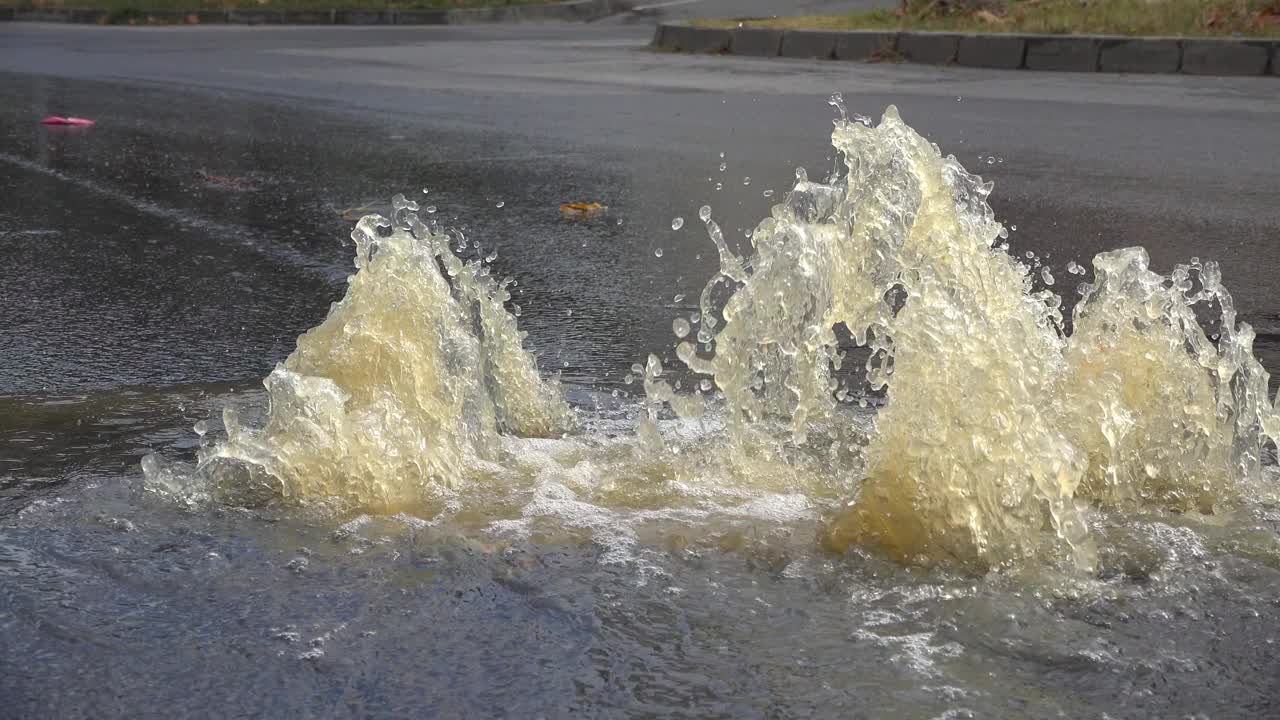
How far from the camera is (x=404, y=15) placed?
2234 centimetres

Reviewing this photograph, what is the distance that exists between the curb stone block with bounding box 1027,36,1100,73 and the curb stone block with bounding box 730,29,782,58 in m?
2.79

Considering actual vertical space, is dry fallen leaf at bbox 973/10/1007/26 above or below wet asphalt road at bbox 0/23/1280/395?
above

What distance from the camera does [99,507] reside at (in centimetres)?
337

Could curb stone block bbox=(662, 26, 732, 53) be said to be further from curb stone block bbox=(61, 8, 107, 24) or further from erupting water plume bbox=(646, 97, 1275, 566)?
erupting water plume bbox=(646, 97, 1275, 566)

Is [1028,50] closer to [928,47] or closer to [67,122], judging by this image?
[928,47]

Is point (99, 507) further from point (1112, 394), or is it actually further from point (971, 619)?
point (1112, 394)

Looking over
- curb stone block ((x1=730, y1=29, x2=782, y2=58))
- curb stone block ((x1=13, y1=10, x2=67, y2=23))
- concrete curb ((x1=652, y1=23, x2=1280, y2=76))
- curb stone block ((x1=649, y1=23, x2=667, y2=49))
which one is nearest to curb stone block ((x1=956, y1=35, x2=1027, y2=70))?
concrete curb ((x1=652, y1=23, x2=1280, y2=76))

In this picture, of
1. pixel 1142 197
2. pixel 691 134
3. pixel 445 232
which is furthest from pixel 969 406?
pixel 691 134

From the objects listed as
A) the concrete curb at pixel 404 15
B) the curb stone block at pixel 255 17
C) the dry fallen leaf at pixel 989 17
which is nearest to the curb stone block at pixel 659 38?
the dry fallen leaf at pixel 989 17

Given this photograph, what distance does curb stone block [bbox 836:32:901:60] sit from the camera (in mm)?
14227

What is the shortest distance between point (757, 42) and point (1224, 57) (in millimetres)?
4724

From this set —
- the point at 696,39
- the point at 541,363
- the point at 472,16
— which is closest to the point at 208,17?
the point at 472,16

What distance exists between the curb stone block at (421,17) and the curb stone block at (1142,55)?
1156 centimetres

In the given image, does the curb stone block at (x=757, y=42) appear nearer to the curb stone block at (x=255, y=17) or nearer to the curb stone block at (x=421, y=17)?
the curb stone block at (x=421, y=17)
